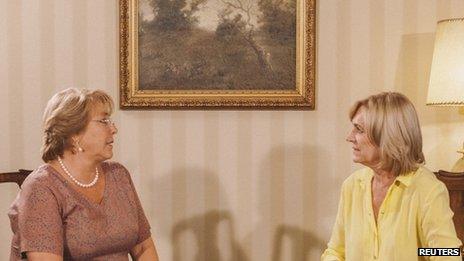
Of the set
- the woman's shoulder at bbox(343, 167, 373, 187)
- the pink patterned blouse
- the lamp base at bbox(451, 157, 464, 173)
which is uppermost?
the woman's shoulder at bbox(343, 167, 373, 187)

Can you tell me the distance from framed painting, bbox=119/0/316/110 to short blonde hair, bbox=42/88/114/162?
0.88m

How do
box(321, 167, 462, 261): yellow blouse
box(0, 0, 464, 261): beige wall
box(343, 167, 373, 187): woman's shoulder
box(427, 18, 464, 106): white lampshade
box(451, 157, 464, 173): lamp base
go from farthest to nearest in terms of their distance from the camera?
box(0, 0, 464, 261): beige wall < box(451, 157, 464, 173): lamp base < box(427, 18, 464, 106): white lampshade < box(343, 167, 373, 187): woman's shoulder < box(321, 167, 462, 261): yellow blouse

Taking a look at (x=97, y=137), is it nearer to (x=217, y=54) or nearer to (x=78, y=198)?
(x=78, y=198)

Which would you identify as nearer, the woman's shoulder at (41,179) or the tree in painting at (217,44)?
the woman's shoulder at (41,179)

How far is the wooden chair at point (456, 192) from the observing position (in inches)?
92.1

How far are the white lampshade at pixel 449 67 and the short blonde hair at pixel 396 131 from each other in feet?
1.92

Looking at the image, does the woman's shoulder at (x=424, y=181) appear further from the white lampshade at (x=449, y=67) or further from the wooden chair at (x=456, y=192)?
the white lampshade at (x=449, y=67)

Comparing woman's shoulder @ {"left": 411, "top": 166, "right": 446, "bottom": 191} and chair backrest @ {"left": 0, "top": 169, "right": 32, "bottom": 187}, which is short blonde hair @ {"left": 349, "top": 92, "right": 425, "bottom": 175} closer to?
woman's shoulder @ {"left": 411, "top": 166, "right": 446, "bottom": 191}

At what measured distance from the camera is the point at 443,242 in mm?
1782

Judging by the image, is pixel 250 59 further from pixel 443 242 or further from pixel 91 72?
pixel 443 242

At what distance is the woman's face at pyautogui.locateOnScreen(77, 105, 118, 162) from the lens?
2.14 meters

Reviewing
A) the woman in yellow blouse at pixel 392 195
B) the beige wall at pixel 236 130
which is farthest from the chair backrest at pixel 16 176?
the woman in yellow blouse at pixel 392 195

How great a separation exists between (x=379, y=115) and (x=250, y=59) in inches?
45.3

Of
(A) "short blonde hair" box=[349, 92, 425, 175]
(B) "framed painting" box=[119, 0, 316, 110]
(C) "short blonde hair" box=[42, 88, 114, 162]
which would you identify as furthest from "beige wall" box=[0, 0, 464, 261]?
(A) "short blonde hair" box=[349, 92, 425, 175]
